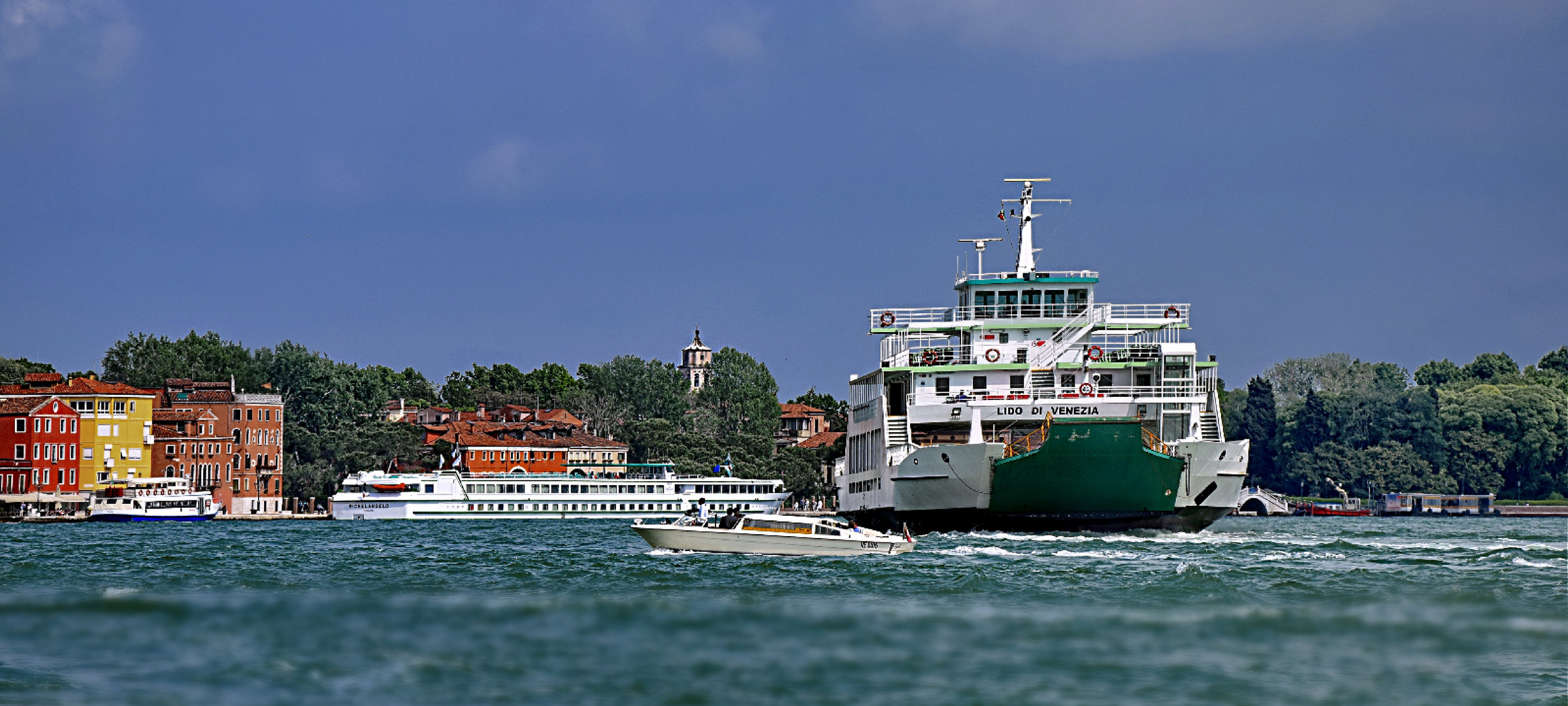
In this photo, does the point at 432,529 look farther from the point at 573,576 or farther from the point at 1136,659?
the point at 1136,659

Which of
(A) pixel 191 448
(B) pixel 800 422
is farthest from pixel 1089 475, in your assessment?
(B) pixel 800 422

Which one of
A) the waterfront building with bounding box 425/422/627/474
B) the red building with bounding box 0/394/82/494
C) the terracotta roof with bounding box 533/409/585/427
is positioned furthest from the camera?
the terracotta roof with bounding box 533/409/585/427

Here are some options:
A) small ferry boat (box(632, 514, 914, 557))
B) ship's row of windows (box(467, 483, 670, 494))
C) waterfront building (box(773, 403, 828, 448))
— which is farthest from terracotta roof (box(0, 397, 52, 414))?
waterfront building (box(773, 403, 828, 448))

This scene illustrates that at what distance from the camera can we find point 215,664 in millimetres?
15516

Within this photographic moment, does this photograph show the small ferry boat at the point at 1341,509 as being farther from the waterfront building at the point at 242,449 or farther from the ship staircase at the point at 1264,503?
the waterfront building at the point at 242,449

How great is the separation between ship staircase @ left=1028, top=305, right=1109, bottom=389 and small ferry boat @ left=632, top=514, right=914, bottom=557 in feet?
52.3

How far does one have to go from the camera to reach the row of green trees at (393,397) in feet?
434

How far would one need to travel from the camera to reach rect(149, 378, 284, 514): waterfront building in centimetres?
12538

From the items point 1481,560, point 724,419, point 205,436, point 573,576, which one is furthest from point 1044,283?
point 724,419

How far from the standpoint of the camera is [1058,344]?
189ft

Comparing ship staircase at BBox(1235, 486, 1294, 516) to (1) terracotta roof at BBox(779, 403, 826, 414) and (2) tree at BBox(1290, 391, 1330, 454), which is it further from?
(1) terracotta roof at BBox(779, 403, 826, 414)

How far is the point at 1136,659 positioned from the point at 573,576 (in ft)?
73.6

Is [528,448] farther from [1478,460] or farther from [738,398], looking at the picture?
[1478,460]

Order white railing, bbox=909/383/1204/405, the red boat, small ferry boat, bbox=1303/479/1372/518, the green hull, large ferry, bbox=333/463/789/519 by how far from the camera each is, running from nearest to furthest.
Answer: the green hull
white railing, bbox=909/383/1204/405
large ferry, bbox=333/463/789/519
the red boat
small ferry boat, bbox=1303/479/1372/518
